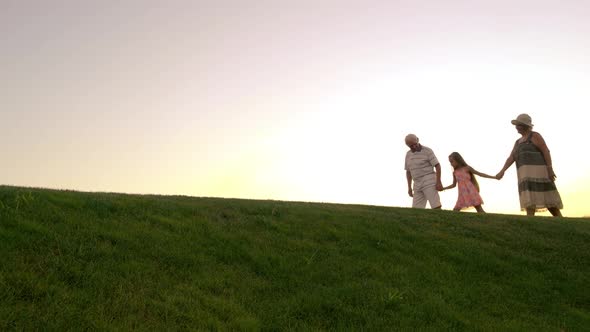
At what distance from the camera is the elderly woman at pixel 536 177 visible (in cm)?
1634

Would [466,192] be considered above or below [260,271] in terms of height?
above

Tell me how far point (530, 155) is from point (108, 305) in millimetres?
13690

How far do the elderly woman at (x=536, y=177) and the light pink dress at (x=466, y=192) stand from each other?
1684 millimetres

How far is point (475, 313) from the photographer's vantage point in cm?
870

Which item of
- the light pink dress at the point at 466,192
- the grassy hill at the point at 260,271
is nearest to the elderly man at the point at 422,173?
the light pink dress at the point at 466,192

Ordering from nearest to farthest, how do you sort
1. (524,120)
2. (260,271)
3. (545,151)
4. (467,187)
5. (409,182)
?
(260,271) < (545,151) < (524,120) < (467,187) < (409,182)

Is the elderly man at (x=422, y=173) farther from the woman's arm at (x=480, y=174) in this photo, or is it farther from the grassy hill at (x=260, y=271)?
the grassy hill at (x=260, y=271)

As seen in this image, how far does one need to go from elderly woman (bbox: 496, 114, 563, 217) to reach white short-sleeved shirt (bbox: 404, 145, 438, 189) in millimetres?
2614

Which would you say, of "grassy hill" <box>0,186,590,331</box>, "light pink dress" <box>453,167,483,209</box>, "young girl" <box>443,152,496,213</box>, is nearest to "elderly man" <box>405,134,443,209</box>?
"young girl" <box>443,152,496,213</box>

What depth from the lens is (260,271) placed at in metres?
8.95

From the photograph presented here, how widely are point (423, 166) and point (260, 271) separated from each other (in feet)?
33.4

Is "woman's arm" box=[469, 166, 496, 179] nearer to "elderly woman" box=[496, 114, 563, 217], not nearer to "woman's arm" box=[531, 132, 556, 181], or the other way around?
"elderly woman" box=[496, 114, 563, 217]

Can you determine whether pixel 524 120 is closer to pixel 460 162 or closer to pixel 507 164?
pixel 507 164

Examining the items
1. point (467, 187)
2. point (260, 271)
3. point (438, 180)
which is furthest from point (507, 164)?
point (260, 271)
